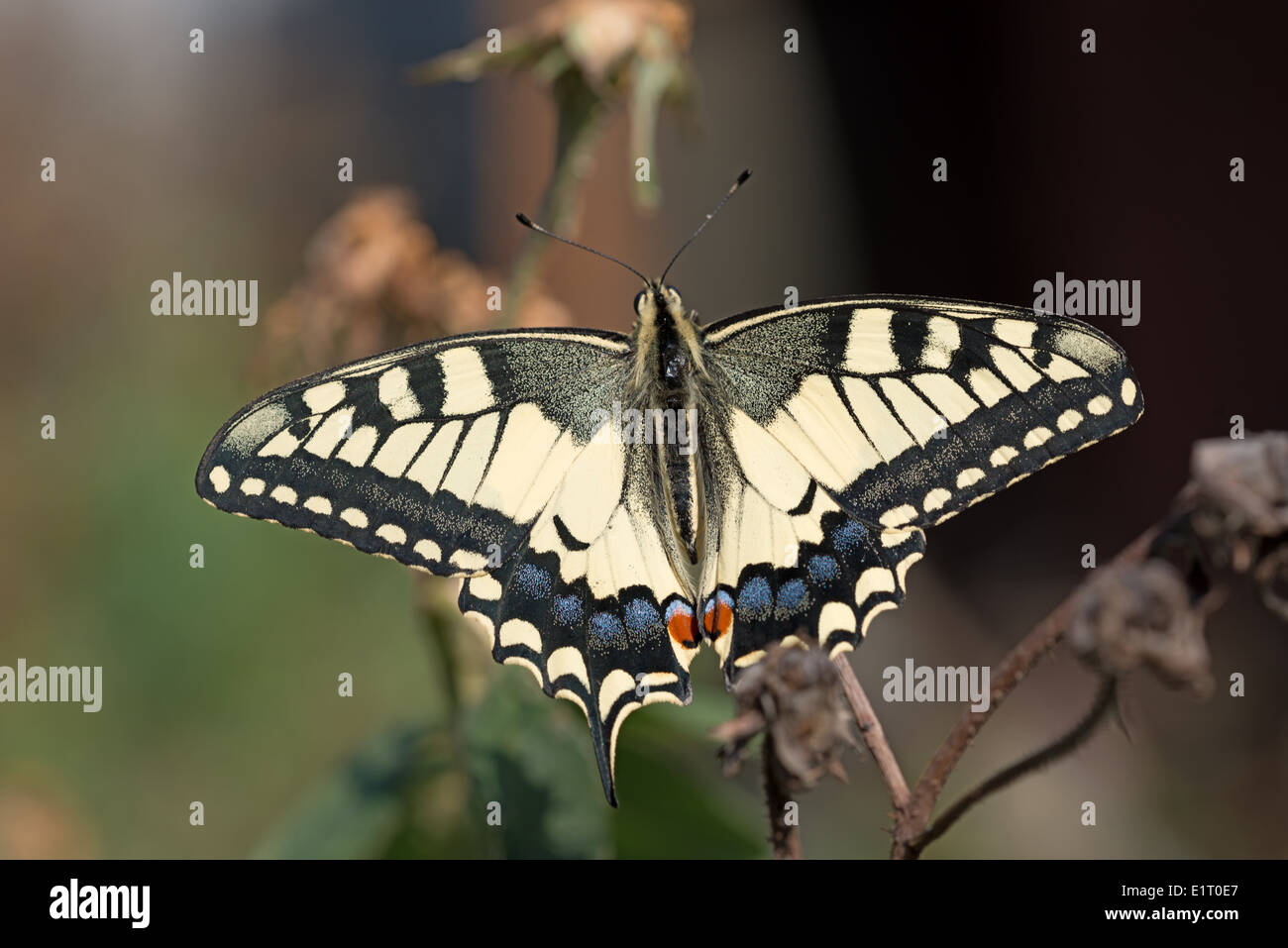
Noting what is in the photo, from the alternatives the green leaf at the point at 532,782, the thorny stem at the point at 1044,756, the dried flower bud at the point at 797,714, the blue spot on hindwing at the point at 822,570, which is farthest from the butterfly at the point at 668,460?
the thorny stem at the point at 1044,756

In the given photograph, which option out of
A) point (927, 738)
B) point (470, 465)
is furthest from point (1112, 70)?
point (470, 465)

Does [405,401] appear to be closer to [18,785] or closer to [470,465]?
[470,465]

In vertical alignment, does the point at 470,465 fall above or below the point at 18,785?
above

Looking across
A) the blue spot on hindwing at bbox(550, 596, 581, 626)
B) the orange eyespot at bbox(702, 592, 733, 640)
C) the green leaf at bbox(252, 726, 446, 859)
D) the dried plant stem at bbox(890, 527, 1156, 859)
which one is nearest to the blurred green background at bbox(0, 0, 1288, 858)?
the green leaf at bbox(252, 726, 446, 859)

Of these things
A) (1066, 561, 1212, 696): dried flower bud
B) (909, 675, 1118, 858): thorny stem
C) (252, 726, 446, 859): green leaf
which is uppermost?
(1066, 561, 1212, 696): dried flower bud

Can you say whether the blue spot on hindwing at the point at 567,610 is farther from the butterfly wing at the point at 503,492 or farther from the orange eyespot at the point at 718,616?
the orange eyespot at the point at 718,616

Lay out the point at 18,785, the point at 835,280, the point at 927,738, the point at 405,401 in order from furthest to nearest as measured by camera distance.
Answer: the point at 835,280 → the point at 927,738 → the point at 18,785 → the point at 405,401

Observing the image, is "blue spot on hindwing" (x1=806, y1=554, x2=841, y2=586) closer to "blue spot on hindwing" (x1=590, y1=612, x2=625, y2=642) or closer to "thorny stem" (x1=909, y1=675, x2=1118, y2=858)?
"blue spot on hindwing" (x1=590, y1=612, x2=625, y2=642)
